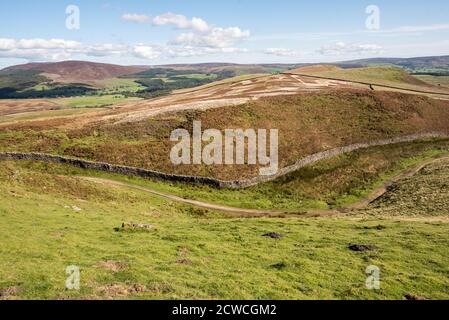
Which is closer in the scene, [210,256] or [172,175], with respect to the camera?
[210,256]

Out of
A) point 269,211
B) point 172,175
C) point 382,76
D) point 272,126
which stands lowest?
point 269,211

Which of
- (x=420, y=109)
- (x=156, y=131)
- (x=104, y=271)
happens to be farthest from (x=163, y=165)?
(x=420, y=109)

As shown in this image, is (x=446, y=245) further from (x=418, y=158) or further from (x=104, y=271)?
(x=418, y=158)

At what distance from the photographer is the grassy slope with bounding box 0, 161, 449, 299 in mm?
19984

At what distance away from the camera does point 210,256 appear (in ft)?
85.4

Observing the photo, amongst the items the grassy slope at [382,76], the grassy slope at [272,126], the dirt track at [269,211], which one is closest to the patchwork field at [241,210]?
the dirt track at [269,211]

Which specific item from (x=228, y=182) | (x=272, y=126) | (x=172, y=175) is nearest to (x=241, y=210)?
(x=228, y=182)

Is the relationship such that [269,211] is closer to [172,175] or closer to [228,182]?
[228,182]

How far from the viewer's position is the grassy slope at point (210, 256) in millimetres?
19984

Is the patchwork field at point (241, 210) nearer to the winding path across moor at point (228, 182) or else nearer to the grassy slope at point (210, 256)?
the grassy slope at point (210, 256)

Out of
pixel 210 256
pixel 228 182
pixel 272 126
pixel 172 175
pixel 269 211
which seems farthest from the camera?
pixel 272 126

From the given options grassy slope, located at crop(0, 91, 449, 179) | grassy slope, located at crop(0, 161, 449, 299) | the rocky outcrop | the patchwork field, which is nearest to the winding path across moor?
the rocky outcrop
